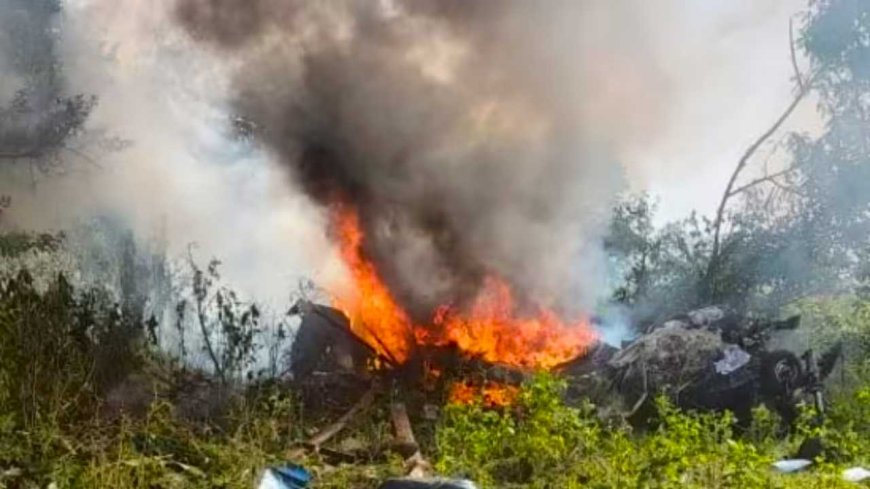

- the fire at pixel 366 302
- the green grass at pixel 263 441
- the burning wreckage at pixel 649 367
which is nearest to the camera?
the green grass at pixel 263 441

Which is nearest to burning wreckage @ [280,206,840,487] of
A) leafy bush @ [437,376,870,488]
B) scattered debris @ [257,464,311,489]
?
leafy bush @ [437,376,870,488]

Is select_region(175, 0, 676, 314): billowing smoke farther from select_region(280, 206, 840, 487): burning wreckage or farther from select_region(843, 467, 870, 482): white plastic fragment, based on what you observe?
select_region(843, 467, 870, 482): white plastic fragment

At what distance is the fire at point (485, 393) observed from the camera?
30.2 feet

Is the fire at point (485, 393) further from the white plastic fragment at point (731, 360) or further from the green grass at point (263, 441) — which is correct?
the white plastic fragment at point (731, 360)

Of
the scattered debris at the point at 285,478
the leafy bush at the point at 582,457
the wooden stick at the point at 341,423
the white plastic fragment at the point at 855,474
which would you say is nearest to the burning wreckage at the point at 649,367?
the wooden stick at the point at 341,423

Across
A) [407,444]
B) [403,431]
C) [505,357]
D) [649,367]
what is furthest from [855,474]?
[505,357]

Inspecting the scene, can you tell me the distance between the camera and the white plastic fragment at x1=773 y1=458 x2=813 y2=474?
762 centimetres

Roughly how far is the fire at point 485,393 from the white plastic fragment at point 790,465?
8.56 feet

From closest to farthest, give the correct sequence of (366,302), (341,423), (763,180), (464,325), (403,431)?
1. (403,431)
2. (341,423)
3. (464,325)
4. (366,302)
5. (763,180)

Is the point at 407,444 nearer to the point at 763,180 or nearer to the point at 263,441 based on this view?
the point at 263,441

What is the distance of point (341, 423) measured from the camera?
333 inches

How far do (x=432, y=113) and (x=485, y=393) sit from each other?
3.78m

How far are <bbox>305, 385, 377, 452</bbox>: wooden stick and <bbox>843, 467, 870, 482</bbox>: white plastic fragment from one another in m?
4.32

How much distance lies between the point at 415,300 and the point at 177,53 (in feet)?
14.4
